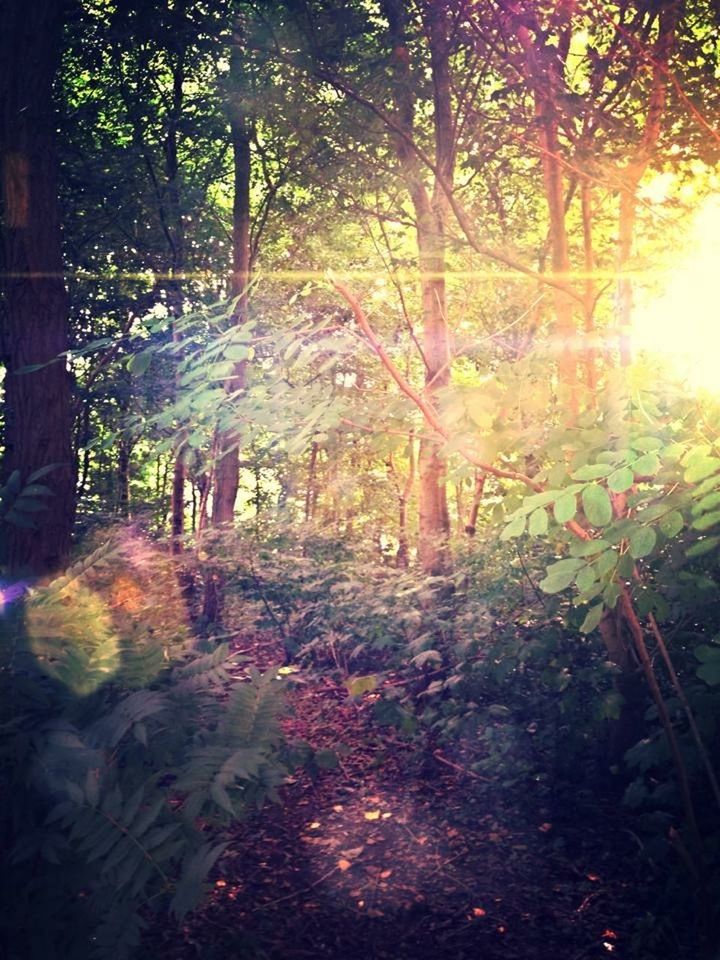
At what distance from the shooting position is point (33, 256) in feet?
19.1

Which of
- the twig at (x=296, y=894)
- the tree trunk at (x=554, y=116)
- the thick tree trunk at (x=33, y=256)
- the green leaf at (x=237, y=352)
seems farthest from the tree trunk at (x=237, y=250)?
the green leaf at (x=237, y=352)

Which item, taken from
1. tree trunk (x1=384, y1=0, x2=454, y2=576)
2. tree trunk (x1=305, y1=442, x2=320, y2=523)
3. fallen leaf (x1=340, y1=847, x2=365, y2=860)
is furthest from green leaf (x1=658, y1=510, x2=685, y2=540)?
tree trunk (x1=305, y1=442, x2=320, y2=523)

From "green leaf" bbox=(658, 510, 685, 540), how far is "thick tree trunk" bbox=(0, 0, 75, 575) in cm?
445

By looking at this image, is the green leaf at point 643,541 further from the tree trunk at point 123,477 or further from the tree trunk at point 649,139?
the tree trunk at point 123,477

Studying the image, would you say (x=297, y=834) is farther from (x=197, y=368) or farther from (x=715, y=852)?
(x=197, y=368)

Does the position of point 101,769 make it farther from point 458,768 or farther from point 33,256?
point 33,256

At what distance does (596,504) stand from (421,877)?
3141 millimetres

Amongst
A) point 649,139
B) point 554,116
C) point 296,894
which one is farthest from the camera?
point 554,116

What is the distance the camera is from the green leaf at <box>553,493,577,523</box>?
2.17 metres

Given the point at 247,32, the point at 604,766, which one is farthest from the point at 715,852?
the point at 247,32

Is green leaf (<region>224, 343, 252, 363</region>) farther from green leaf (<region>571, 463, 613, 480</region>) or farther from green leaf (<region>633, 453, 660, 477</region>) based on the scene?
green leaf (<region>633, 453, 660, 477</region>)

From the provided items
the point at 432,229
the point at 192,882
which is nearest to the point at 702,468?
the point at 192,882

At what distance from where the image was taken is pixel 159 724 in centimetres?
238

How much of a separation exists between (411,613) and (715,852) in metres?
2.85
